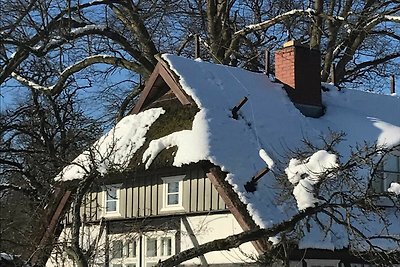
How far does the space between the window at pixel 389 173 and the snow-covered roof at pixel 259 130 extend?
439 millimetres

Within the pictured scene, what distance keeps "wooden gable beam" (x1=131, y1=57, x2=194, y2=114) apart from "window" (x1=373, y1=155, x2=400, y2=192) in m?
4.27

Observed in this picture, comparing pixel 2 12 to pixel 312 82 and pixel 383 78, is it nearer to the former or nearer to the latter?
pixel 312 82

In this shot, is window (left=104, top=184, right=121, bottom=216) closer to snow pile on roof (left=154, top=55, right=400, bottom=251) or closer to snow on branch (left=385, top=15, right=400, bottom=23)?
snow pile on roof (left=154, top=55, right=400, bottom=251)

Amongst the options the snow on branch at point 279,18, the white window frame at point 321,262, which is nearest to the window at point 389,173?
the white window frame at point 321,262

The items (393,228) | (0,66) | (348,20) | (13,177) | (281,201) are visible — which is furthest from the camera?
(13,177)

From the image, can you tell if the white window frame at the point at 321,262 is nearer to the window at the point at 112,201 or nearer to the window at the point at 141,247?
the window at the point at 141,247

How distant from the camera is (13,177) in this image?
30000 mm

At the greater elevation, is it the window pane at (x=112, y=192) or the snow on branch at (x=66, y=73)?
the snow on branch at (x=66, y=73)

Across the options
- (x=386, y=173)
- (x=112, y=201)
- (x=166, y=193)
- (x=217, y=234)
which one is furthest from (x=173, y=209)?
(x=386, y=173)

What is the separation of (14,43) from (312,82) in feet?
23.4

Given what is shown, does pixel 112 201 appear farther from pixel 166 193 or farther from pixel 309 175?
pixel 309 175

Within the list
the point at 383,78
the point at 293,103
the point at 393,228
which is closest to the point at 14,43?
the point at 293,103

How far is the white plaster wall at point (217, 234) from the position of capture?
52.7 ft

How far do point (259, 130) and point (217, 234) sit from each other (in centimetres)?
251
